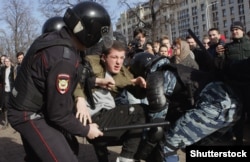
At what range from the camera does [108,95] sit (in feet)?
11.6

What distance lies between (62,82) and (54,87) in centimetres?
6

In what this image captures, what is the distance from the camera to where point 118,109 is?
3.31m

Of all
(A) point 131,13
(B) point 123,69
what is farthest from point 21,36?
(B) point 123,69

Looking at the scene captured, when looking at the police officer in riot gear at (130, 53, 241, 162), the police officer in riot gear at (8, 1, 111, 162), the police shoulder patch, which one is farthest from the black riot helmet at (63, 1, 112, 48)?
the police officer in riot gear at (130, 53, 241, 162)

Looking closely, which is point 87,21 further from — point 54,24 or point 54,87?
point 54,24

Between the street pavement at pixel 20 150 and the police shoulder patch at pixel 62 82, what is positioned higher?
the police shoulder patch at pixel 62 82

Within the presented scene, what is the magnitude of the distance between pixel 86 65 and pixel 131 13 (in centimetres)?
2262

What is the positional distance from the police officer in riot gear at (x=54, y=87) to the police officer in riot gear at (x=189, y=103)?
0.57 metres

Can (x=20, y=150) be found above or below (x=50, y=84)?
below

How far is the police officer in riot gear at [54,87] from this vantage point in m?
2.39

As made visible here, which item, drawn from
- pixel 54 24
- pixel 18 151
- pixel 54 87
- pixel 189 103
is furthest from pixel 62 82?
pixel 18 151

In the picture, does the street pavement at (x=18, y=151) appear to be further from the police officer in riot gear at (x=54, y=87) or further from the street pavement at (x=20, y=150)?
the police officer in riot gear at (x=54, y=87)

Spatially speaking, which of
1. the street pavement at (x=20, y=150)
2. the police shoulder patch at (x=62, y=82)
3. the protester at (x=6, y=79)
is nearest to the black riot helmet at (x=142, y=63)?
the police shoulder patch at (x=62, y=82)

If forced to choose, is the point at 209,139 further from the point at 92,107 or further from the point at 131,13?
the point at 131,13
